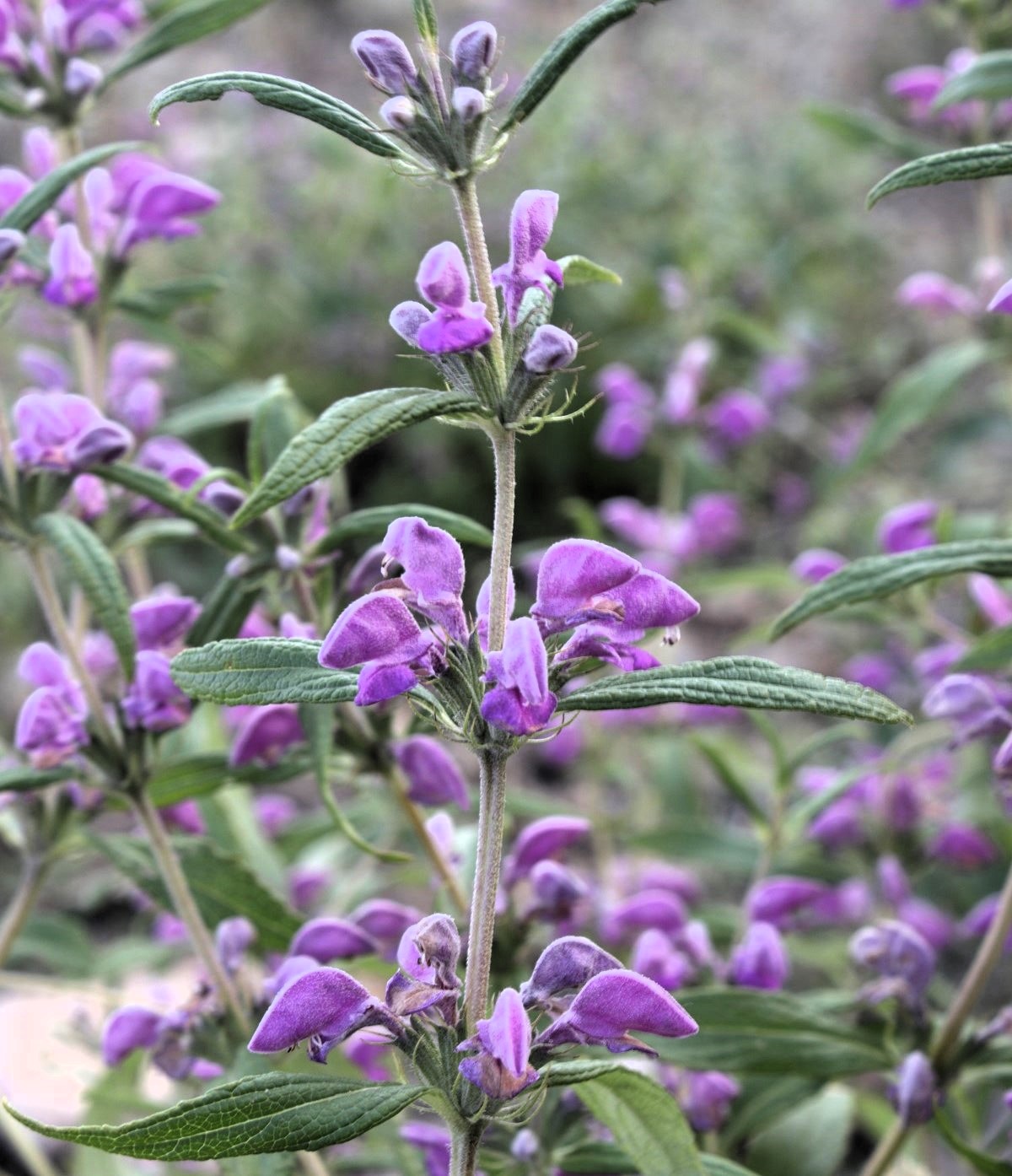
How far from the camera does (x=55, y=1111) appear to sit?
210 cm

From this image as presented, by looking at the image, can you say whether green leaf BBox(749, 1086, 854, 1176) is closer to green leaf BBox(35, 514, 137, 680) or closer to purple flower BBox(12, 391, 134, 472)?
green leaf BBox(35, 514, 137, 680)

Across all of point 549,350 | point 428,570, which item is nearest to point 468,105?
point 549,350

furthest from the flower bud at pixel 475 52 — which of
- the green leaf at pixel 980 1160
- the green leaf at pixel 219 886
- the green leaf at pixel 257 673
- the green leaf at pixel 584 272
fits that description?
the green leaf at pixel 980 1160

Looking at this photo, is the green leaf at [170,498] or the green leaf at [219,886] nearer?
the green leaf at [170,498]

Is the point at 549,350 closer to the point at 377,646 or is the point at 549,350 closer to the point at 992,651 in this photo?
the point at 377,646

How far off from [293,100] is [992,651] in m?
0.73

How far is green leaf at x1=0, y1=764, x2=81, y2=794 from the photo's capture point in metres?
1.01

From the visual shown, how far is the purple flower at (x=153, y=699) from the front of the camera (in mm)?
1003

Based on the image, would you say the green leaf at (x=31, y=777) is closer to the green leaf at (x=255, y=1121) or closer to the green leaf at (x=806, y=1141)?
the green leaf at (x=255, y=1121)

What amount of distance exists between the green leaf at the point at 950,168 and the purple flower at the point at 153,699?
0.61 metres

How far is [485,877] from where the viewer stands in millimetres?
759

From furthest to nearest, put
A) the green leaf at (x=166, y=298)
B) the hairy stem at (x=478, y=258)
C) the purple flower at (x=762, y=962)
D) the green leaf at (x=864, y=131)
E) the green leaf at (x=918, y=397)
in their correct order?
the green leaf at (x=918, y=397) < the green leaf at (x=864, y=131) < the green leaf at (x=166, y=298) < the purple flower at (x=762, y=962) < the hairy stem at (x=478, y=258)

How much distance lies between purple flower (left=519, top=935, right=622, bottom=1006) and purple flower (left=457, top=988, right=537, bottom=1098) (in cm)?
8

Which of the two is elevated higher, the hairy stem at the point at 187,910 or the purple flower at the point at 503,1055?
the purple flower at the point at 503,1055
